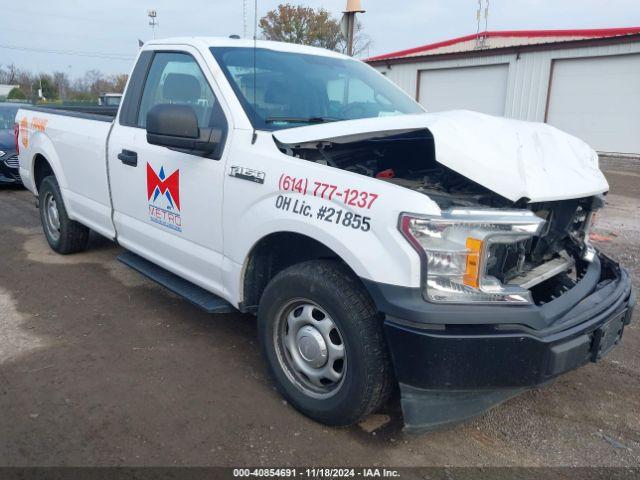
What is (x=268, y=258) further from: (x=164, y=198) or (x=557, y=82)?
(x=557, y=82)

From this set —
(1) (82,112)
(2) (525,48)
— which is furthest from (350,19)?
(2) (525,48)

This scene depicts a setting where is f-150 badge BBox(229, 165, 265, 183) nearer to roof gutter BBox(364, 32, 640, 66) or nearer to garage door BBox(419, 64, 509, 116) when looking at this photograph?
roof gutter BBox(364, 32, 640, 66)

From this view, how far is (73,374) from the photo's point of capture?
3.34 metres

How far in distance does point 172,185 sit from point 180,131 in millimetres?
631

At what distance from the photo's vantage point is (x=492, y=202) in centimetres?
270

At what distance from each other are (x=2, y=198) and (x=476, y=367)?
910 cm

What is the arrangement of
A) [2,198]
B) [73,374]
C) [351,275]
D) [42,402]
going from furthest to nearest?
[2,198]
[73,374]
[42,402]
[351,275]

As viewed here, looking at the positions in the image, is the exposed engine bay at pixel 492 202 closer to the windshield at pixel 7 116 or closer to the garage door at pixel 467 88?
the windshield at pixel 7 116

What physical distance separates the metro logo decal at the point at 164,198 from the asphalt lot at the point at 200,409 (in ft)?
2.70

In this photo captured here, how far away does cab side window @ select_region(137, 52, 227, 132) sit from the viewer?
340cm

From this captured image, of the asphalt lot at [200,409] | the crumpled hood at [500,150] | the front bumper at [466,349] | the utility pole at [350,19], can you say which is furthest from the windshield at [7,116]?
the front bumper at [466,349]

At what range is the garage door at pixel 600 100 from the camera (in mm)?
15867

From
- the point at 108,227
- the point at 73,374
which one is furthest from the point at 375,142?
the point at 108,227

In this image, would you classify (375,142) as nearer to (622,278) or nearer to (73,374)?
(622,278)
